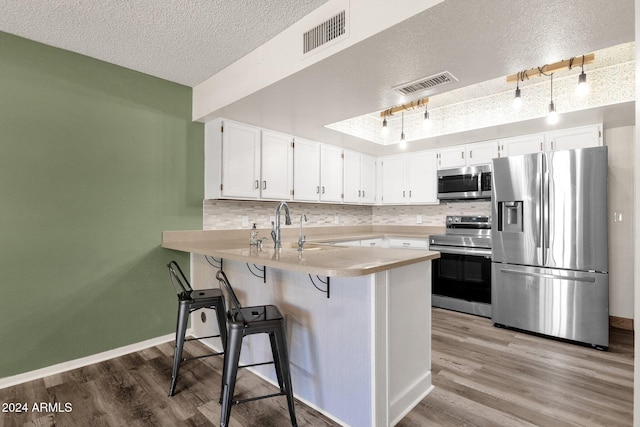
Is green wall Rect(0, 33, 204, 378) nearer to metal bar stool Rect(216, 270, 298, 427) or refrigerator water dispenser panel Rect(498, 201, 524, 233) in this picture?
metal bar stool Rect(216, 270, 298, 427)

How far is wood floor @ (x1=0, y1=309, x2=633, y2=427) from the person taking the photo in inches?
73.9

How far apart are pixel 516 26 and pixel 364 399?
2.10m

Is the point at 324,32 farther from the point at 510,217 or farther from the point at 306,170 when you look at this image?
the point at 510,217

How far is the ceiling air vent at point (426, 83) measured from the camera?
2221 mm

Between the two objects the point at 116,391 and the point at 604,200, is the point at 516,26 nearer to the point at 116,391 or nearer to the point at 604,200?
the point at 604,200

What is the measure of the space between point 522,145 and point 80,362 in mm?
4865

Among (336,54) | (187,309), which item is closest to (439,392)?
(187,309)

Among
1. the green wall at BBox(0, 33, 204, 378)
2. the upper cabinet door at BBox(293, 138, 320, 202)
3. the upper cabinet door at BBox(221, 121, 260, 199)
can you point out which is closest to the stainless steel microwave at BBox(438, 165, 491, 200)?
the upper cabinet door at BBox(293, 138, 320, 202)

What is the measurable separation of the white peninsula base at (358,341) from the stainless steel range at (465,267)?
73.6 inches

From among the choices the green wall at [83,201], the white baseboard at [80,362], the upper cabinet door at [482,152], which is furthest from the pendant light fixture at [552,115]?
the white baseboard at [80,362]

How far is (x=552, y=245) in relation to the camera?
312 centimetres

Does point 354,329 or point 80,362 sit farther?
point 80,362

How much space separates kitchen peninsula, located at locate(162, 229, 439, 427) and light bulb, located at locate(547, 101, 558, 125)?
1973mm

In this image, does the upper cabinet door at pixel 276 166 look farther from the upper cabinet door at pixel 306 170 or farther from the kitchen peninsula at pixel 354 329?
the kitchen peninsula at pixel 354 329
